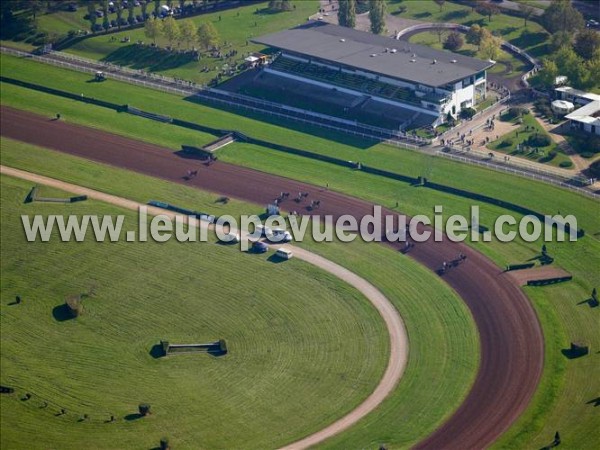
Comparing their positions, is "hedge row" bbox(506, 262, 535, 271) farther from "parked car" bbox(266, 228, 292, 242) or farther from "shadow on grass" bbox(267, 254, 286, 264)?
"parked car" bbox(266, 228, 292, 242)

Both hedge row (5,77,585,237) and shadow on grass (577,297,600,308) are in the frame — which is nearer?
shadow on grass (577,297,600,308)

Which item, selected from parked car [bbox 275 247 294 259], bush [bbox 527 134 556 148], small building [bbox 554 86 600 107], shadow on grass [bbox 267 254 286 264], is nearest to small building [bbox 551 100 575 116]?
small building [bbox 554 86 600 107]

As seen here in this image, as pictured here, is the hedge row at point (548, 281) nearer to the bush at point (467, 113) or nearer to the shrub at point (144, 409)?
the shrub at point (144, 409)

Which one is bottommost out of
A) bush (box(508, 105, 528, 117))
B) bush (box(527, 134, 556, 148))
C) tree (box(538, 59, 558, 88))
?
bush (box(527, 134, 556, 148))

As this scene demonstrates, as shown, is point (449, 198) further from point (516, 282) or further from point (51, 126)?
point (51, 126)

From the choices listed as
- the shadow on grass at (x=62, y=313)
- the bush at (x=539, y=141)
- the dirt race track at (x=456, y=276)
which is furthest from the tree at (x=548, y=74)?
the shadow on grass at (x=62, y=313)
